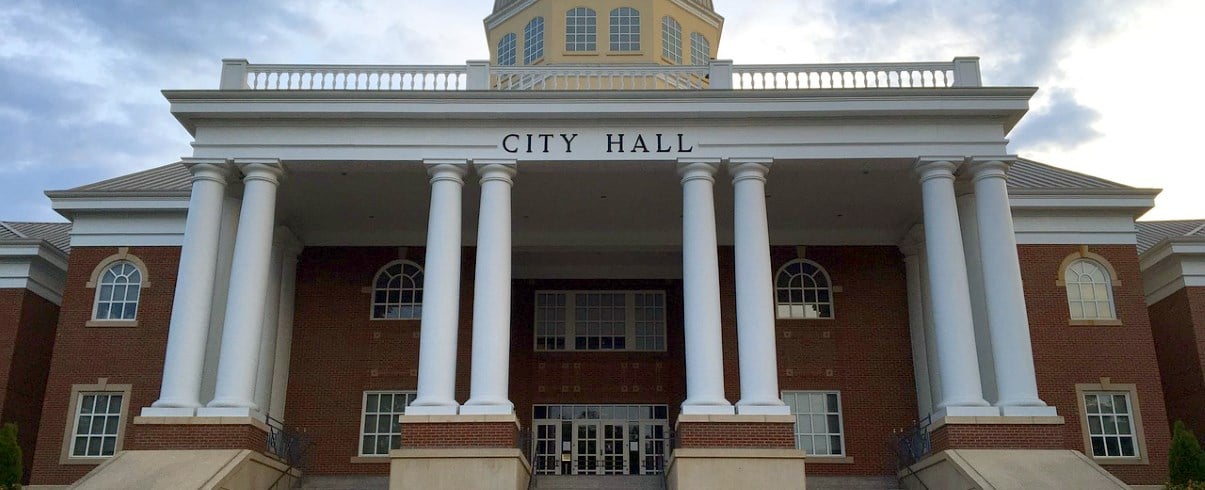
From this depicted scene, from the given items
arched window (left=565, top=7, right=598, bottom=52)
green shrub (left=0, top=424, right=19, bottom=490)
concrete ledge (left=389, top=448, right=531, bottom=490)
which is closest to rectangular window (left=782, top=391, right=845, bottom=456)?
concrete ledge (left=389, top=448, right=531, bottom=490)

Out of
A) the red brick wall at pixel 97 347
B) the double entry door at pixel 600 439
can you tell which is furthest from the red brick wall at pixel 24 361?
the double entry door at pixel 600 439

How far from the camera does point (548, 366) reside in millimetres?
29234

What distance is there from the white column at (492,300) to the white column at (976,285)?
985cm

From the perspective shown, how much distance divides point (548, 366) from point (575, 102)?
8971 mm

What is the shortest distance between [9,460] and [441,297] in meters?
8.75

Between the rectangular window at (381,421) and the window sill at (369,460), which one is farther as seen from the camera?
the rectangular window at (381,421)

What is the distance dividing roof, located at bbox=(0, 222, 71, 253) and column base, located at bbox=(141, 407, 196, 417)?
31.5 feet

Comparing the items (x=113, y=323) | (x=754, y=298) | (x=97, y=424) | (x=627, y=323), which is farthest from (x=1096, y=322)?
(x=97, y=424)

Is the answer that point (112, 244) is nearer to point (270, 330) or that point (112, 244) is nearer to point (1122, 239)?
point (270, 330)

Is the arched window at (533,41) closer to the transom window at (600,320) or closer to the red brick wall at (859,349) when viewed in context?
the transom window at (600,320)

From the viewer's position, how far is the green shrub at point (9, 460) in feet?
67.3

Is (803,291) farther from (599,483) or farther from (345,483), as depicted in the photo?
(345,483)

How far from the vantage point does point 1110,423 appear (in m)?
26.6

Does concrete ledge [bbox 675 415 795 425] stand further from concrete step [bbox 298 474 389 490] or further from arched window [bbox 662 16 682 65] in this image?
arched window [bbox 662 16 682 65]
